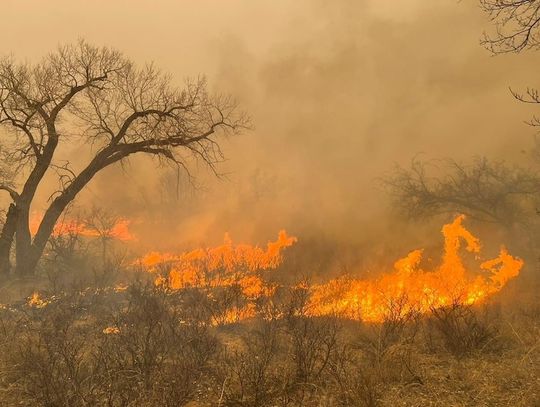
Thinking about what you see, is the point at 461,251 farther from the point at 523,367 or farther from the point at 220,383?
the point at 220,383

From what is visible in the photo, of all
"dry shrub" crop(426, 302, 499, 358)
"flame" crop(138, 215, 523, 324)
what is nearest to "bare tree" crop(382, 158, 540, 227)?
"flame" crop(138, 215, 523, 324)

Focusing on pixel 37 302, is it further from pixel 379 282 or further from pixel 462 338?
pixel 462 338

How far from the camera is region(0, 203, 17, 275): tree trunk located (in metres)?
14.2

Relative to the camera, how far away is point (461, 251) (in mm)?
14203

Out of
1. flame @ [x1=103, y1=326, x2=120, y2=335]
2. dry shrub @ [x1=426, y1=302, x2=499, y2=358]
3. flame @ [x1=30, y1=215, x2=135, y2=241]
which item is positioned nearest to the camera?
dry shrub @ [x1=426, y1=302, x2=499, y2=358]

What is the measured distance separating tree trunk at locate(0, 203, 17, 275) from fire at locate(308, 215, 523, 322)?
9.87 metres

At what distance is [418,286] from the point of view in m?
11.0

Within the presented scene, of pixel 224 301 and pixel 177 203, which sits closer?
pixel 224 301

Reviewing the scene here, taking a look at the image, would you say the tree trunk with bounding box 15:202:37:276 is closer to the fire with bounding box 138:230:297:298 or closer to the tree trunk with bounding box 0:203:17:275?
the tree trunk with bounding box 0:203:17:275

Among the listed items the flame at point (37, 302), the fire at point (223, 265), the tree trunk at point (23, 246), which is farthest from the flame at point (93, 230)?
the flame at point (37, 302)

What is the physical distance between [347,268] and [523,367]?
840 centimetres

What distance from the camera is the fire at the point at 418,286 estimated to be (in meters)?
9.67

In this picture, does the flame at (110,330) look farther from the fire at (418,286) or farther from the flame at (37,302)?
the fire at (418,286)

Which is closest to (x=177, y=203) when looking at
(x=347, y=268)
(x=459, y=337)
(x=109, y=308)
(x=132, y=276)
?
(x=132, y=276)
